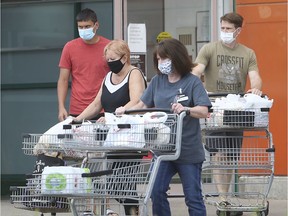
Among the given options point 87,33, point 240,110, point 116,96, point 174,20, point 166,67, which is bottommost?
point 240,110

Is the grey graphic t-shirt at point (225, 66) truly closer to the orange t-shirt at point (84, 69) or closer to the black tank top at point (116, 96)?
the orange t-shirt at point (84, 69)

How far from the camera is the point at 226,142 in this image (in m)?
8.10

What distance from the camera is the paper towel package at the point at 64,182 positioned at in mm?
6051

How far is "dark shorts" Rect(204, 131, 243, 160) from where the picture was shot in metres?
7.99

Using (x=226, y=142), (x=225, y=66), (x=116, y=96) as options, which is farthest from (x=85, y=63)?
(x=226, y=142)

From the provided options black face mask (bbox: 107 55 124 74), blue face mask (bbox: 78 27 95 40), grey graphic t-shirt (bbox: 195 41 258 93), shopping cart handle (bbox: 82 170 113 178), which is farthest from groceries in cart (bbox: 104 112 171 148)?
blue face mask (bbox: 78 27 95 40)

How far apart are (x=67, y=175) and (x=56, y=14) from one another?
5016mm

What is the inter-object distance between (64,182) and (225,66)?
2800 mm

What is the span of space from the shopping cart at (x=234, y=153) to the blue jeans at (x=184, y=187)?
1125 mm

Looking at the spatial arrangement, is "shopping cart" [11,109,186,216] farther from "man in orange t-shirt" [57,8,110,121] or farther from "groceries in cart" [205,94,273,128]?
"man in orange t-shirt" [57,8,110,121]

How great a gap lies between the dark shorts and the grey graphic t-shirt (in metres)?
0.48

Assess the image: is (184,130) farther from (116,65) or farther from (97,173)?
(116,65)

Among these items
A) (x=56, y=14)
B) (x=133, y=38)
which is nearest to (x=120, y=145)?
(x=133, y=38)

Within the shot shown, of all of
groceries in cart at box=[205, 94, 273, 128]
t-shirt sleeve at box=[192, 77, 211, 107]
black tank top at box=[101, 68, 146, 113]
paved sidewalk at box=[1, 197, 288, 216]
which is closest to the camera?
t-shirt sleeve at box=[192, 77, 211, 107]
